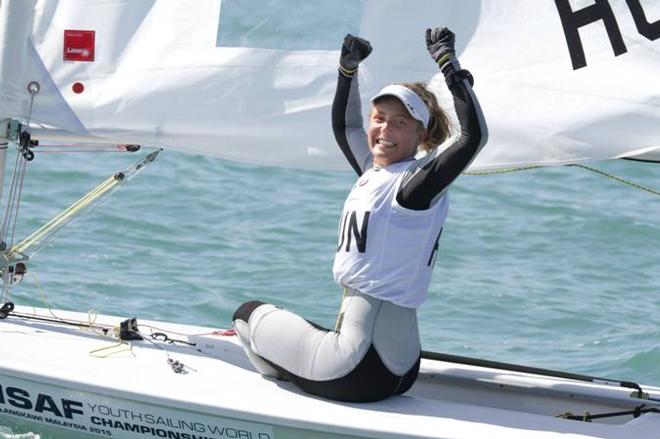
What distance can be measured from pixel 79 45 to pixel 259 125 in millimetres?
468

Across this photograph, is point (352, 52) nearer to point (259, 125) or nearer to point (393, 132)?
point (393, 132)

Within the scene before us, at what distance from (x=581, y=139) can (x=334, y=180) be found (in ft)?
13.7

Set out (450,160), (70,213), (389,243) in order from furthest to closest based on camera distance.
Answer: (70,213), (389,243), (450,160)

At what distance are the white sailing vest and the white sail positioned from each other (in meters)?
0.35

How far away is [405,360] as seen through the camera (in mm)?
2840

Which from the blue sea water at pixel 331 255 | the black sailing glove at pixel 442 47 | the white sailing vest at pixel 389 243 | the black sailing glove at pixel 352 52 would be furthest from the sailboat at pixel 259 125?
the blue sea water at pixel 331 255

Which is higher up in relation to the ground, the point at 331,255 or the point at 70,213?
the point at 70,213

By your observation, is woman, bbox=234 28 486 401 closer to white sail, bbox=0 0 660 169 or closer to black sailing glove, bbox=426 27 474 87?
black sailing glove, bbox=426 27 474 87

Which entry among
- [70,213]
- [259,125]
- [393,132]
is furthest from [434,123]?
[70,213]

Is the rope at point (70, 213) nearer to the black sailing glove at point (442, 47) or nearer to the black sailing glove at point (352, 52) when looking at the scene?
the black sailing glove at point (352, 52)

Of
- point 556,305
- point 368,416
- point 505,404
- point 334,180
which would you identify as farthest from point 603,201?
point 368,416

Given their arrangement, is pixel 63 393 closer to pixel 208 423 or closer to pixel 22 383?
pixel 22 383

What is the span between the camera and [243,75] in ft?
10.5

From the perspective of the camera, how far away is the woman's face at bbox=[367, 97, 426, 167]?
2809 millimetres
